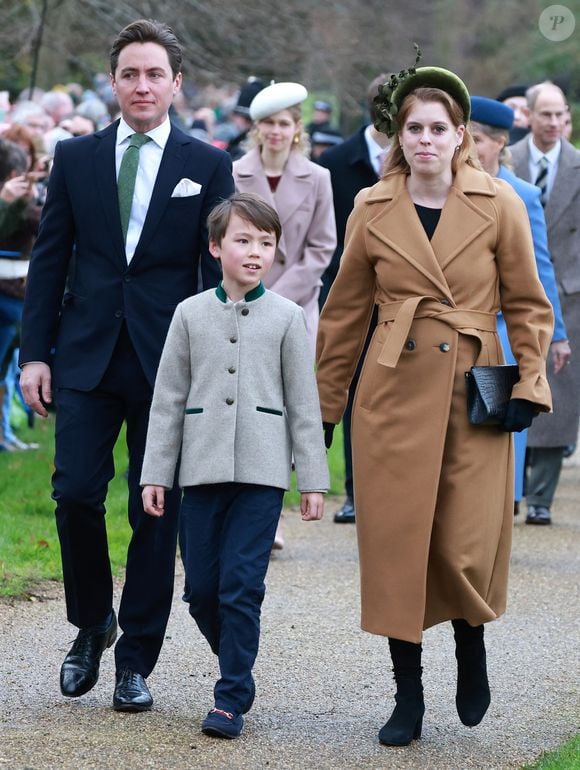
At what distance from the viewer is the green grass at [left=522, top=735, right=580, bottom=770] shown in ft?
14.5

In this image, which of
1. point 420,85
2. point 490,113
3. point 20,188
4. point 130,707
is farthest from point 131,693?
point 20,188

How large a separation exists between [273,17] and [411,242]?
52.5 ft

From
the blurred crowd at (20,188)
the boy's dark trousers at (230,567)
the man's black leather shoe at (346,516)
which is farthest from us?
the blurred crowd at (20,188)

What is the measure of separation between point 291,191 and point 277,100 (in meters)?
0.46

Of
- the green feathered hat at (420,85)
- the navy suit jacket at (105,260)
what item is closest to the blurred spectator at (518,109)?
the green feathered hat at (420,85)

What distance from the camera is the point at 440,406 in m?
4.77

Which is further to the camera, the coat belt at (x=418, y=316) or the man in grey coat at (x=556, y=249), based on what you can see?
the man in grey coat at (x=556, y=249)

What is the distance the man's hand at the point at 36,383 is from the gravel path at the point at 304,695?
0.99 m

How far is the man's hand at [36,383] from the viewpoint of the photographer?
5.05 m

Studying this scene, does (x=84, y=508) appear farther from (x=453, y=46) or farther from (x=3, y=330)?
(x=453, y=46)

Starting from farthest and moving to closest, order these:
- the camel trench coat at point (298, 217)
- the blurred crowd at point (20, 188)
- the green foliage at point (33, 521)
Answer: the blurred crowd at point (20, 188)
the camel trench coat at point (298, 217)
the green foliage at point (33, 521)

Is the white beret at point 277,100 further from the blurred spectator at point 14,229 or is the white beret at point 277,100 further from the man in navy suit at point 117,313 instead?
the man in navy suit at point 117,313

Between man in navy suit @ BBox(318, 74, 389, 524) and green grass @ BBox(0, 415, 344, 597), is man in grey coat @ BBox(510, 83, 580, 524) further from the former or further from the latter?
green grass @ BBox(0, 415, 344, 597)

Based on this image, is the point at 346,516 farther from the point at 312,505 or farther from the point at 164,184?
the point at 164,184
